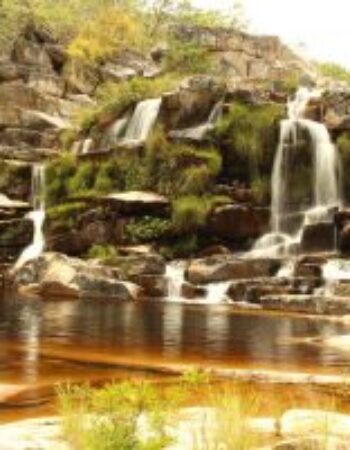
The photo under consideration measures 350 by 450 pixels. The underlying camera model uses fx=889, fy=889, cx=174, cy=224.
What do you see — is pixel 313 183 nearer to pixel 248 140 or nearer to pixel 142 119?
pixel 248 140

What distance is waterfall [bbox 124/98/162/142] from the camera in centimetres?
3841

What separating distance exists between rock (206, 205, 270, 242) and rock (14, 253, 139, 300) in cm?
536

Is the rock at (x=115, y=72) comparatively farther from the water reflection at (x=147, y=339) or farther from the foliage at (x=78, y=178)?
the water reflection at (x=147, y=339)

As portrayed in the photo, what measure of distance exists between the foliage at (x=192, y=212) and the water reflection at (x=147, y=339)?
32.7ft

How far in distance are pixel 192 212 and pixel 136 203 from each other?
2361mm

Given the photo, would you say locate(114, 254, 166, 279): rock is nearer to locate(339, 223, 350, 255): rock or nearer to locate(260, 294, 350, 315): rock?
locate(260, 294, 350, 315): rock

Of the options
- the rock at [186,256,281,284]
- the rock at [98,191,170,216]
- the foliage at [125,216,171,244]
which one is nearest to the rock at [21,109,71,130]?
the rock at [98,191,170,216]

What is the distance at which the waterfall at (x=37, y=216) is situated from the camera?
3495 cm

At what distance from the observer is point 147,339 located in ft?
51.8

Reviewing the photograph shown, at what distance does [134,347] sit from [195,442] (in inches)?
336

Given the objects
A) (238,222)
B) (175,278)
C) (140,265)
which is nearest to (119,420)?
(175,278)

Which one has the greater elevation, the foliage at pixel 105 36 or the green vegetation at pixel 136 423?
the foliage at pixel 105 36

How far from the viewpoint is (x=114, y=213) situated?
34.5 m

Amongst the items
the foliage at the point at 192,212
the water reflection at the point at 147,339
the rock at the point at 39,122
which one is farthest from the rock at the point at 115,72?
the water reflection at the point at 147,339
